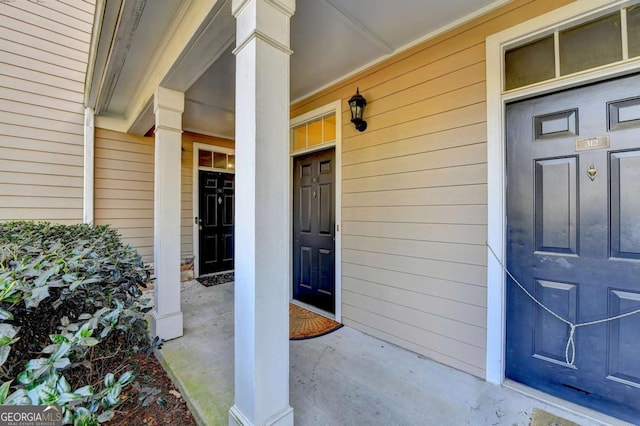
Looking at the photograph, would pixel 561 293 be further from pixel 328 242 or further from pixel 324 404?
pixel 328 242

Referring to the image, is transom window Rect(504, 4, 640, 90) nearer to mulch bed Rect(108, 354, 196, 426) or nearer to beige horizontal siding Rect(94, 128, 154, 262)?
mulch bed Rect(108, 354, 196, 426)

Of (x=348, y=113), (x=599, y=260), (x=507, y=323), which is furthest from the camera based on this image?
(x=348, y=113)

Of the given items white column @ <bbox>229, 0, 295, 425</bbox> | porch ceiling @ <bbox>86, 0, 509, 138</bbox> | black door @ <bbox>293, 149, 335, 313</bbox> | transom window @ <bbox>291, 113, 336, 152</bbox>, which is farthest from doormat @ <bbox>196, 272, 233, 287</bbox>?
white column @ <bbox>229, 0, 295, 425</bbox>

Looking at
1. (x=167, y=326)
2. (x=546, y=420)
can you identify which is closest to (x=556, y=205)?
(x=546, y=420)

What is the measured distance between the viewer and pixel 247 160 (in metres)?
1.29

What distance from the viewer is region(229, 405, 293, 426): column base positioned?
4.17 ft

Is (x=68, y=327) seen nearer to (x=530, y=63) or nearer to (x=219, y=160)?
(x=530, y=63)

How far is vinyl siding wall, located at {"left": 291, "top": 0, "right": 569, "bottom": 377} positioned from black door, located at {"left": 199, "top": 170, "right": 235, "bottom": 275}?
310cm

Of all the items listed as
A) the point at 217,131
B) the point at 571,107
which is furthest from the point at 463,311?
the point at 217,131

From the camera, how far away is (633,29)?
1510mm

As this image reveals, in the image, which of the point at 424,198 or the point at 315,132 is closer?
the point at 424,198

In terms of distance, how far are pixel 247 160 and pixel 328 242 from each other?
2.00 metres

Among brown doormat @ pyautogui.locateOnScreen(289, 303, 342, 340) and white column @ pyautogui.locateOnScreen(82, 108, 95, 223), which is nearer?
brown doormat @ pyautogui.locateOnScreen(289, 303, 342, 340)

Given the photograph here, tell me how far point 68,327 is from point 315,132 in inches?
114
